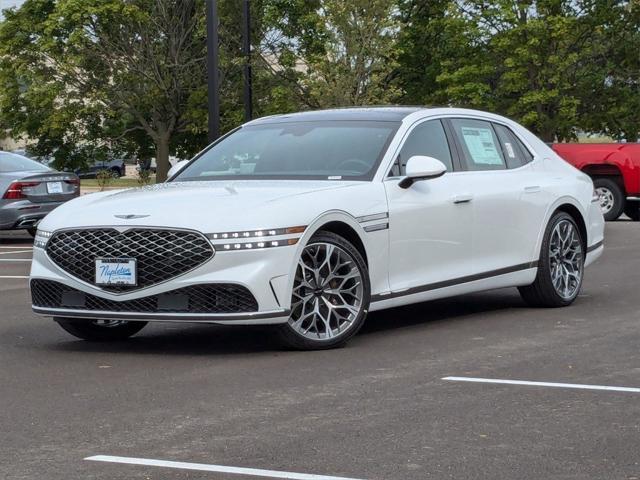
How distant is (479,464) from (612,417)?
1.17 m

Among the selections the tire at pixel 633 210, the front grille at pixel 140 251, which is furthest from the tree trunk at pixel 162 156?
the front grille at pixel 140 251

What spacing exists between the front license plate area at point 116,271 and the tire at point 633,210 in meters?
17.3

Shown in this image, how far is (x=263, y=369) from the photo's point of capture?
8.22m

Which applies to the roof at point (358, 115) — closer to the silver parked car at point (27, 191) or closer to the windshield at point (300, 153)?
the windshield at point (300, 153)

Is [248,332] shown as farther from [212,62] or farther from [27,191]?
[212,62]

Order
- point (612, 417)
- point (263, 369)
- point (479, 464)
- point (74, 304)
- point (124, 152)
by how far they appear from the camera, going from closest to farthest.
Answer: point (479, 464) → point (612, 417) → point (263, 369) → point (74, 304) → point (124, 152)

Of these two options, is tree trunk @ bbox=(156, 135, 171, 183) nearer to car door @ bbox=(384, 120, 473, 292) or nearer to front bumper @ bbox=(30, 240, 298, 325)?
car door @ bbox=(384, 120, 473, 292)

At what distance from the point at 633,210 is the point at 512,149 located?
1454 centimetres

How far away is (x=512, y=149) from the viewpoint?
11.3 metres

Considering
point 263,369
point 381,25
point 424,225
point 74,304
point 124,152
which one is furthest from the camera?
point 124,152

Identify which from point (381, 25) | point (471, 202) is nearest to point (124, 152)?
point (381, 25)

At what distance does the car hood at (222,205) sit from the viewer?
28.1 ft

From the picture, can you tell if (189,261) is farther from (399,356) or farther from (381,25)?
(381,25)

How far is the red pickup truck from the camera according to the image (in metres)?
24.4
